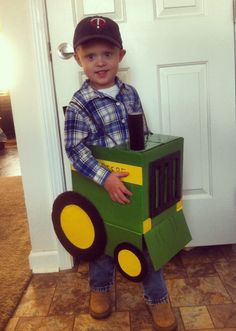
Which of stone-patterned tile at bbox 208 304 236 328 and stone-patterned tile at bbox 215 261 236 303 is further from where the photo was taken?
stone-patterned tile at bbox 215 261 236 303

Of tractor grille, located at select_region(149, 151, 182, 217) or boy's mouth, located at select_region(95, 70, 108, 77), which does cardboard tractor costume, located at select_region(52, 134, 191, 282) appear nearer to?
tractor grille, located at select_region(149, 151, 182, 217)

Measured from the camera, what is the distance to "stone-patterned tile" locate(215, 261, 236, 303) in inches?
52.1

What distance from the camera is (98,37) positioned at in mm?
1051

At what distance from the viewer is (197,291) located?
133 cm

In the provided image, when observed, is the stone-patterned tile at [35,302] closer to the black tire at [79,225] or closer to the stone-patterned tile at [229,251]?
the black tire at [79,225]

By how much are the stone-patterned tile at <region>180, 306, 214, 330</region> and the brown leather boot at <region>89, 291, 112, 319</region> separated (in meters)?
0.24

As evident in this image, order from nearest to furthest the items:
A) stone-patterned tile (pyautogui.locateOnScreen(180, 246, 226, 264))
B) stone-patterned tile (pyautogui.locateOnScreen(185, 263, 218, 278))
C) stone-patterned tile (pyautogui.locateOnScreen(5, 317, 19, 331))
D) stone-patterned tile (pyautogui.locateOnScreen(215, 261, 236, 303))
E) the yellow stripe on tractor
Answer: the yellow stripe on tractor, stone-patterned tile (pyautogui.locateOnScreen(5, 317, 19, 331)), stone-patterned tile (pyautogui.locateOnScreen(215, 261, 236, 303)), stone-patterned tile (pyautogui.locateOnScreen(185, 263, 218, 278)), stone-patterned tile (pyautogui.locateOnScreen(180, 246, 226, 264))

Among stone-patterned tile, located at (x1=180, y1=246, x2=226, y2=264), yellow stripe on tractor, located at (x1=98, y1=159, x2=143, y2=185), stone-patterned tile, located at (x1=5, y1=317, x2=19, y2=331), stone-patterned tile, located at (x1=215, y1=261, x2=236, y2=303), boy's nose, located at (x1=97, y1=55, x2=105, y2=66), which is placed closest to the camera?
yellow stripe on tractor, located at (x1=98, y1=159, x2=143, y2=185)

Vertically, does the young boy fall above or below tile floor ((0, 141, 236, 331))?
above

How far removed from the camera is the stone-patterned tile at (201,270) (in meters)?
1.44

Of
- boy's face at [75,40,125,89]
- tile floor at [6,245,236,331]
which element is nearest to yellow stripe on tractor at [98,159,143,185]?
boy's face at [75,40,125,89]

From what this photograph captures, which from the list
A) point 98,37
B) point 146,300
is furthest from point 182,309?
point 98,37

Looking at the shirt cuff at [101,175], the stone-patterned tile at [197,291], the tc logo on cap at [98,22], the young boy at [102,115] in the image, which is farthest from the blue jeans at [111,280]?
the tc logo on cap at [98,22]

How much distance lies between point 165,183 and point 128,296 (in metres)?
0.50
